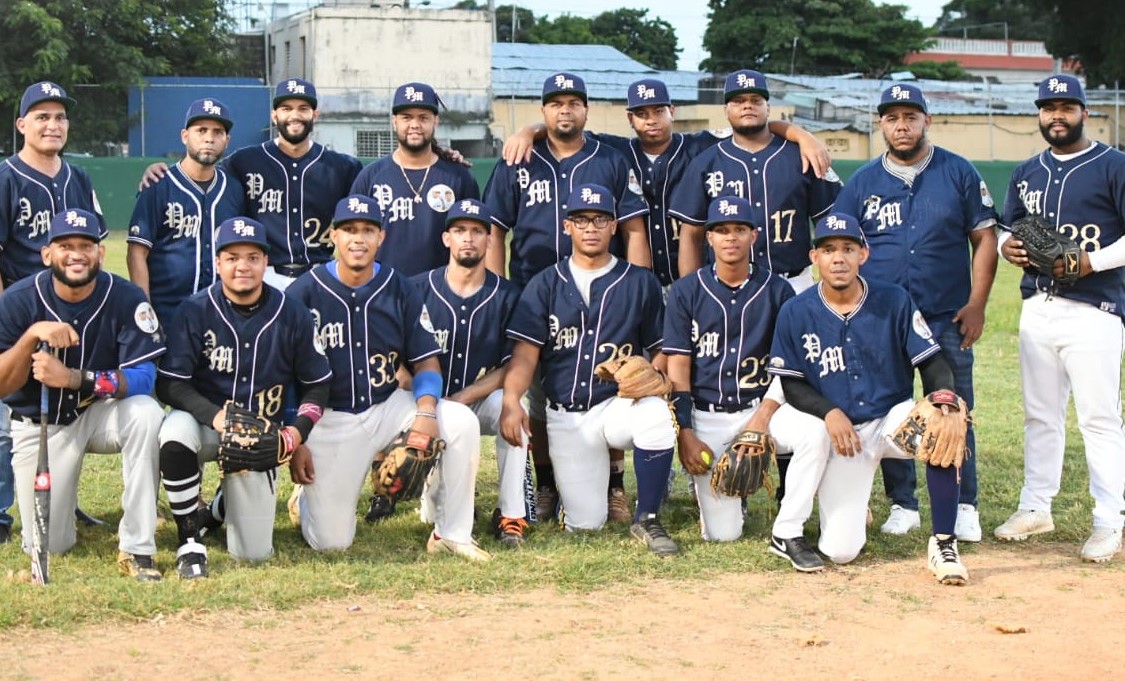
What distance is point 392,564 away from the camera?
6191 mm

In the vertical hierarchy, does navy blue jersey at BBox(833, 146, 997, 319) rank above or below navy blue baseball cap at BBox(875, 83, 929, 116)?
below

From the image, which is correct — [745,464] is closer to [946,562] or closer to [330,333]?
[946,562]

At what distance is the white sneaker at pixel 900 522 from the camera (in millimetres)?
6828

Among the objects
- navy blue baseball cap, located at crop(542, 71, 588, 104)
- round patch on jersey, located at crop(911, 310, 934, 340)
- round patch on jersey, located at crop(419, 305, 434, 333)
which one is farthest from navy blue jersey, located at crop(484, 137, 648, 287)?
round patch on jersey, located at crop(911, 310, 934, 340)

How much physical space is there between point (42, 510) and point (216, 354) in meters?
1.03

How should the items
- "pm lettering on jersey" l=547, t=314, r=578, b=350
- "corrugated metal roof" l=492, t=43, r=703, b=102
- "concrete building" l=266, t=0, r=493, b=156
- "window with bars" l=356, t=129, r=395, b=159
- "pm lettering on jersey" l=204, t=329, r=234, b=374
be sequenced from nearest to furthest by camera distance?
1. "pm lettering on jersey" l=204, t=329, r=234, b=374
2. "pm lettering on jersey" l=547, t=314, r=578, b=350
3. "window with bars" l=356, t=129, r=395, b=159
4. "concrete building" l=266, t=0, r=493, b=156
5. "corrugated metal roof" l=492, t=43, r=703, b=102

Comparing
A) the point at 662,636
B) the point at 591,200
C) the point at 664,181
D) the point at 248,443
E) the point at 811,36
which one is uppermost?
the point at 811,36

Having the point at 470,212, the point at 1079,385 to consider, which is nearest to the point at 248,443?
the point at 470,212

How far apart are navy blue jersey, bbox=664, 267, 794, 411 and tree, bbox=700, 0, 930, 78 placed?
4737 centimetres

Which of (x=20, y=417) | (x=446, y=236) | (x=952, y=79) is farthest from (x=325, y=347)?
(x=952, y=79)

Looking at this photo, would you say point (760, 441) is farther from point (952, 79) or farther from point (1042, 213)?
point (952, 79)

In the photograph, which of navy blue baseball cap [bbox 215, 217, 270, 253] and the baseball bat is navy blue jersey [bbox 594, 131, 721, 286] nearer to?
navy blue baseball cap [bbox 215, 217, 270, 253]

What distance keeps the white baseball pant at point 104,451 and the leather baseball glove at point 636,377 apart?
2173 mm

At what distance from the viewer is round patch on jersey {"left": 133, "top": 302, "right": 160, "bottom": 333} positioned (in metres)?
6.15
